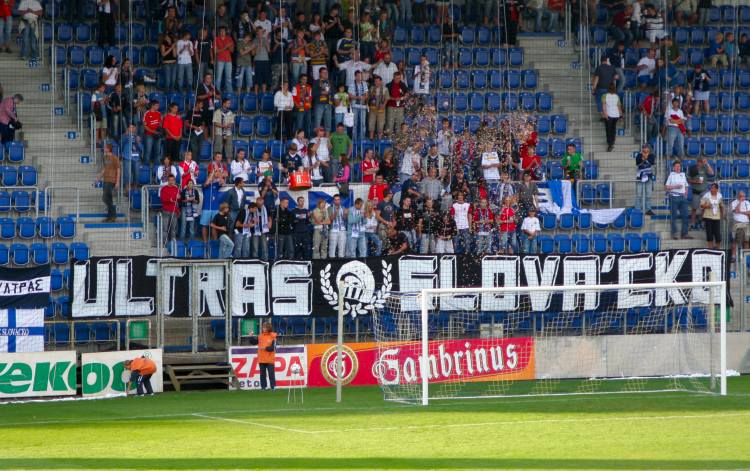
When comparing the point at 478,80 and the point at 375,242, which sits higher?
the point at 478,80

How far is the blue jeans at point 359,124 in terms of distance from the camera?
30.9m

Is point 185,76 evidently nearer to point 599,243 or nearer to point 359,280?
point 359,280

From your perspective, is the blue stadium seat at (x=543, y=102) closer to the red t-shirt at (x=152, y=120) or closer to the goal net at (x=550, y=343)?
the goal net at (x=550, y=343)

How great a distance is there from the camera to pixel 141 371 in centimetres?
2452

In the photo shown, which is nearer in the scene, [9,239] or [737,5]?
[9,239]

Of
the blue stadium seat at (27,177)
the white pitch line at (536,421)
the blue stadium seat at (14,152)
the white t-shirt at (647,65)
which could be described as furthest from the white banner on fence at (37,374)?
the white t-shirt at (647,65)

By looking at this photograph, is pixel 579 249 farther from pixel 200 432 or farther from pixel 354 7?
pixel 200 432

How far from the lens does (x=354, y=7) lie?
32.8 metres

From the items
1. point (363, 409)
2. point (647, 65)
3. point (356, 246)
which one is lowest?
point (363, 409)

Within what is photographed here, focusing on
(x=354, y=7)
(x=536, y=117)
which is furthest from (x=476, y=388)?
(x=354, y=7)

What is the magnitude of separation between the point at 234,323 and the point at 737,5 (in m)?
17.7

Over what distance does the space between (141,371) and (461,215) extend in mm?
7996

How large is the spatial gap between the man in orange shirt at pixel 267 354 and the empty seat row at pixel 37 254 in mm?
4431

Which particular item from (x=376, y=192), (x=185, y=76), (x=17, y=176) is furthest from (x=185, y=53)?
(x=376, y=192)
